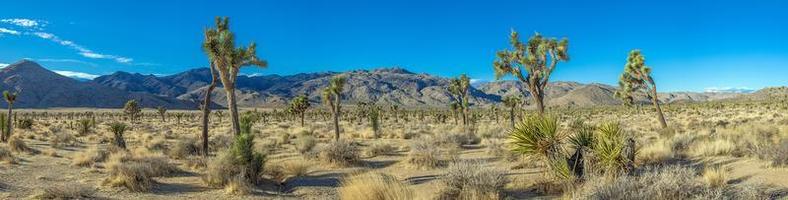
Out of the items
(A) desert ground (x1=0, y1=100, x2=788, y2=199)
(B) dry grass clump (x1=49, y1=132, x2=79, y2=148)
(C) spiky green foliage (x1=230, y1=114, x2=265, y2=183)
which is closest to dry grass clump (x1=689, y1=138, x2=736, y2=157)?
(A) desert ground (x1=0, y1=100, x2=788, y2=199)

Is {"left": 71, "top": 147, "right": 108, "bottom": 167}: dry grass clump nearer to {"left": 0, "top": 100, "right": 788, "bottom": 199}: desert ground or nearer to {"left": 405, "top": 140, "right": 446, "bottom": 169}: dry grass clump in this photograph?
{"left": 0, "top": 100, "right": 788, "bottom": 199}: desert ground

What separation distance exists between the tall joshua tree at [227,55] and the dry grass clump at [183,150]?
3153 millimetres

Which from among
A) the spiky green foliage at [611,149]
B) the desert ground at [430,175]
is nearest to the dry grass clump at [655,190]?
the desert ground at [430,175]

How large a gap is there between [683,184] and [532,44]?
555 inches

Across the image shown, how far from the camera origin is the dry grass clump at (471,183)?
33.0ft

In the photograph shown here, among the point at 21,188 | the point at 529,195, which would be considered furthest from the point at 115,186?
the point at 529,195

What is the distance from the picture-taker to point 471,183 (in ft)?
34.2

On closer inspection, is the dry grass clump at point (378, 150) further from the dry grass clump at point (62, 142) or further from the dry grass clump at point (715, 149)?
the dry grass clump at point (62, 142)

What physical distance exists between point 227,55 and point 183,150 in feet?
16.0

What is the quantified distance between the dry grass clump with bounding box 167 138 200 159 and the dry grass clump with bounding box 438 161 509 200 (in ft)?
42.6

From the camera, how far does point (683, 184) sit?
8.31m

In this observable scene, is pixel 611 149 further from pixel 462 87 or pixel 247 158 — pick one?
pixel 462 87

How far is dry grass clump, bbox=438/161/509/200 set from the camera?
10055 millimetres

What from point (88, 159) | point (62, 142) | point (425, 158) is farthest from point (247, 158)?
point (62, 142)
